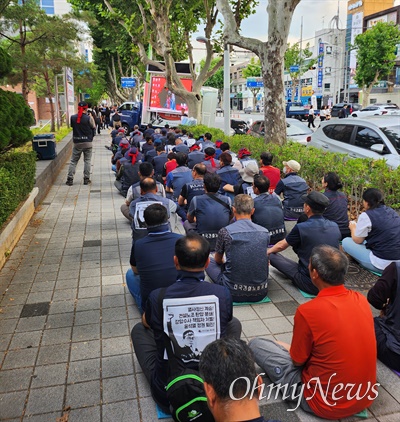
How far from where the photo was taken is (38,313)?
4.66m

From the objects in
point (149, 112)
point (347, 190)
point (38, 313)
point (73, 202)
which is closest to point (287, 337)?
point (38, 313)

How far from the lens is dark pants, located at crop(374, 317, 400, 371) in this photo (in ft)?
11.4

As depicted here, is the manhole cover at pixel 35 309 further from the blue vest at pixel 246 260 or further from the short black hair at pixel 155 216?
the blue vest at pixel 246 260

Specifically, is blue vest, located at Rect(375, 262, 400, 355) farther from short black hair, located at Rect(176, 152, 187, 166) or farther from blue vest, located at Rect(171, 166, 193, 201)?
short black hair, located at Rect(176, 152, 187, 166)

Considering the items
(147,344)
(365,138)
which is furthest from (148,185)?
(365,138)

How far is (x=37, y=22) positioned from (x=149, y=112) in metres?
10.6

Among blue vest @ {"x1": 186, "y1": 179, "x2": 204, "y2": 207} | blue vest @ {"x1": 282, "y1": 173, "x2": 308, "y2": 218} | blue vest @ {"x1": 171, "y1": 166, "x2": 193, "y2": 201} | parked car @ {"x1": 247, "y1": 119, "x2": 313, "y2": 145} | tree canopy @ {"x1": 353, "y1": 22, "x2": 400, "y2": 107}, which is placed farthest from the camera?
tree canopy @ {"x1": 353, "y1": 22, "x2": 400, "y2": 107}

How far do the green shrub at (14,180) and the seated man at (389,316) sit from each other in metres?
4.89

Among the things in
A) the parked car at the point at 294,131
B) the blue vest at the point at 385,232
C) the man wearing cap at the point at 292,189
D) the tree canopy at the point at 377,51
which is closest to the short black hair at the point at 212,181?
the blue vest at the point at 385,232

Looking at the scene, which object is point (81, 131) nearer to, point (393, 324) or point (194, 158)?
point (194, 158)

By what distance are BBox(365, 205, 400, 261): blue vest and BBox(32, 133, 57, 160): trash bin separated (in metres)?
10.3

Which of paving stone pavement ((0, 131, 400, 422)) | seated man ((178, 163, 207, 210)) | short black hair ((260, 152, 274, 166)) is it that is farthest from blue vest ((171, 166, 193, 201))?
short black hair ((260, 152, 274, 166))

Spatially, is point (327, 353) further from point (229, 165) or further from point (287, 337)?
point (229, 165)

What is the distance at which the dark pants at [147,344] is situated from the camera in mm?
3301
